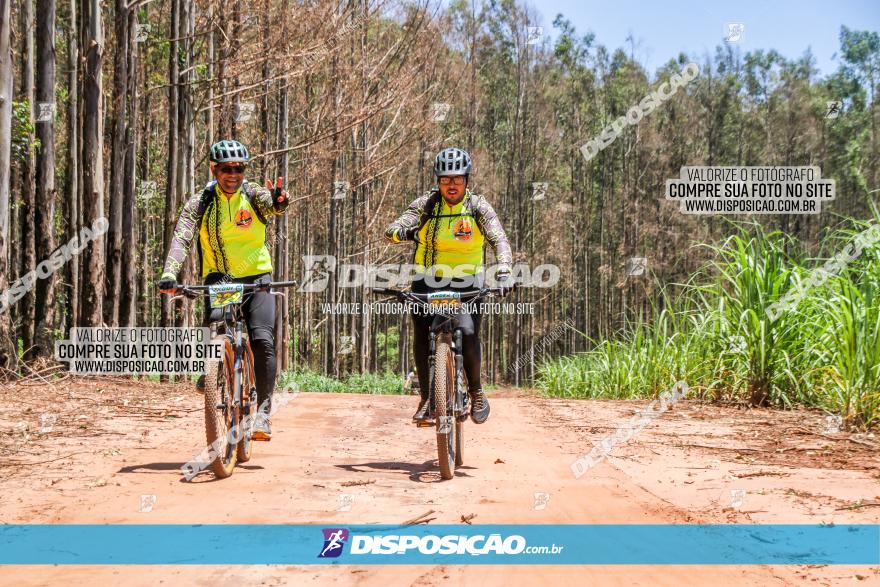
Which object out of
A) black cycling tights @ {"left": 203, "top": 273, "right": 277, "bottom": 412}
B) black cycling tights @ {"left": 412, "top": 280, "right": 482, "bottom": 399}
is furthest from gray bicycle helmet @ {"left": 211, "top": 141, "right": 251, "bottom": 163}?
black cycling tights @ {"left": 412, "top": 280, "right": 482, "bottom": 399}

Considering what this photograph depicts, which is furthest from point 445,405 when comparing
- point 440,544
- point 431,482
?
point 440,544

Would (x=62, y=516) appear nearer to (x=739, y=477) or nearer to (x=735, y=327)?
(x=739, y=477)

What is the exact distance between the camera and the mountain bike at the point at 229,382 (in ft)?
18.7

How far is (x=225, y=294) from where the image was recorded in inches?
241

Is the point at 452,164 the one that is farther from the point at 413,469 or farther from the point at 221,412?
the point at 221,412

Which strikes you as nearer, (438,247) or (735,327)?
(438,247)

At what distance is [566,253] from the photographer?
136 feet

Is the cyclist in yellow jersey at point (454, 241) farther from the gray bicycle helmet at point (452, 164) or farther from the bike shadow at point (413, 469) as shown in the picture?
the bike shadow at point (413, 469)

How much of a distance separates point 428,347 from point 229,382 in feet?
4.85

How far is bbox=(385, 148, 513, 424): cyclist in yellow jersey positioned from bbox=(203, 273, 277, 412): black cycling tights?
3.46ft

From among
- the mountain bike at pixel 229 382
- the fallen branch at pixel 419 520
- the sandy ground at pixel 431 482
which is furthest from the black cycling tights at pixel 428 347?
the fallen branch at pixel 419 520

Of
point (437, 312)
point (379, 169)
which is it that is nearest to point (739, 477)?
point (437, 312)

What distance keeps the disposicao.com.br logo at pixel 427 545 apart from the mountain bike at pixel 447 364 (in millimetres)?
1654

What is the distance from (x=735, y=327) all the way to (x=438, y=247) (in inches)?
190
